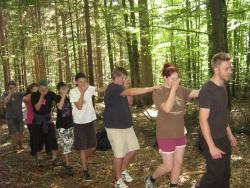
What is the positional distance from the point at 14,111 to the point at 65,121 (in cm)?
363

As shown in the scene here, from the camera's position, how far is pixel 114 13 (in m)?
14.4

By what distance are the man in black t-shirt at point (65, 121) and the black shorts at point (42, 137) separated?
3.44 ft

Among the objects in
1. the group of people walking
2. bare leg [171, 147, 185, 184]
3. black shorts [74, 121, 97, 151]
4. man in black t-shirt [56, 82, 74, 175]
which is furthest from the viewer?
man in black t-shirt [56, 82, 74, 175]

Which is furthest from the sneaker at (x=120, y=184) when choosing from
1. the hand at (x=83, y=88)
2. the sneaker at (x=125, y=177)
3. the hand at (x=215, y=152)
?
the hand at (x=215, y=152)

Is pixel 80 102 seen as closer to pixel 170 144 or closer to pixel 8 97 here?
pixel 170 144

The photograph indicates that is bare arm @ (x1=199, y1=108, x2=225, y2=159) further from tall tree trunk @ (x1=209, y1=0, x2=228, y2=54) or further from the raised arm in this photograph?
tall tree trunk @ (x1=209, y1=0, x2=228, y2=54)

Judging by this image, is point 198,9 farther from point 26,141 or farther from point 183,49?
point 183,49

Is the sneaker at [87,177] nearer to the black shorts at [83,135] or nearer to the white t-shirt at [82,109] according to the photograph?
the black shorts at [83,135]

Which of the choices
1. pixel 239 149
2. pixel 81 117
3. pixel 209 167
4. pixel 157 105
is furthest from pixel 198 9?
pixel 209 167

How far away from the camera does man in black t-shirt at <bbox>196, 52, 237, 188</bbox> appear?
466 cm

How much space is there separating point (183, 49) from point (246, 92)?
454cm

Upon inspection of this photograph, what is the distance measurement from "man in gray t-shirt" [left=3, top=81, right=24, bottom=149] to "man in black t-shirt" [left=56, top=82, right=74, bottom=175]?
345 cm

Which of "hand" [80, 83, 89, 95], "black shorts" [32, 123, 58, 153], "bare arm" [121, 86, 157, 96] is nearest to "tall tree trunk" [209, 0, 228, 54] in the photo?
"hand" [80, 83, 89, 95]

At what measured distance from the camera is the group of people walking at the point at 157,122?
475cm
